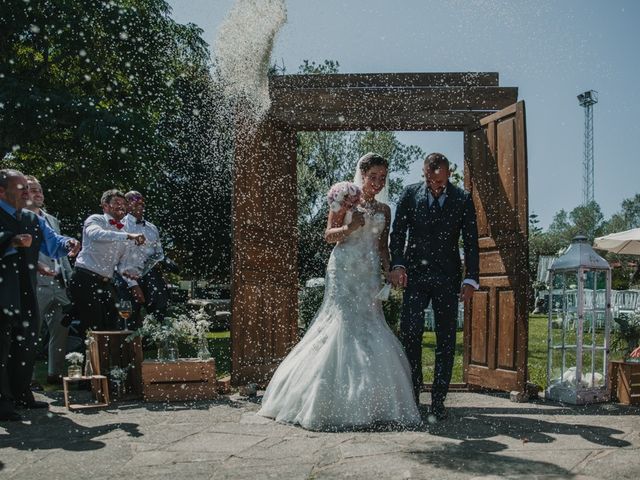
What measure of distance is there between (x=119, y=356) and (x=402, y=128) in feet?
12.1

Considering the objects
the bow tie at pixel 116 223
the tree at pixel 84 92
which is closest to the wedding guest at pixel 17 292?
the bow tie at pixel 116 223

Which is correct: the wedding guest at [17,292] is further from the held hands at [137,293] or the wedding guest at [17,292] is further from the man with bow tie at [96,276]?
the held hands at [137,293]

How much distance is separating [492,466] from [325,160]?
17.2 meters

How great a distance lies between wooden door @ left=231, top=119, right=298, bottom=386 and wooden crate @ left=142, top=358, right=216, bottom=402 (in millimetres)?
484

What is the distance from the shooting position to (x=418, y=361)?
515cm

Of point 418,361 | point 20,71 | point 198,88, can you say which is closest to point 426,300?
point 418,361

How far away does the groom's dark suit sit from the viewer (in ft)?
16.6

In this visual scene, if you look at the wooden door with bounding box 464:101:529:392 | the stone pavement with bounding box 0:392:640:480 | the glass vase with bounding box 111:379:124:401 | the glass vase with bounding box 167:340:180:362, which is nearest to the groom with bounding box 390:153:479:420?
the stone pavement with bounding box 0:392:640:480

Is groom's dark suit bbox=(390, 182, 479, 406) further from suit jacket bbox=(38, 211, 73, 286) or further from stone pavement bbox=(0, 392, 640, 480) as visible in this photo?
suit jacket bbox=(38, 211, 73, 286)

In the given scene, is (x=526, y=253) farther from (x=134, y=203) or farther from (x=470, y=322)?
(x=134, y=203)

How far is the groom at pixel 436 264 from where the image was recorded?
5.07 m

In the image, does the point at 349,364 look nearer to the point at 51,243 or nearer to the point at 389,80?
the point at 51,243

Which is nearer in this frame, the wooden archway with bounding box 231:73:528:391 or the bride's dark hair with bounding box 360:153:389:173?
the bride's dark hair with bounding box 360:153:389:173

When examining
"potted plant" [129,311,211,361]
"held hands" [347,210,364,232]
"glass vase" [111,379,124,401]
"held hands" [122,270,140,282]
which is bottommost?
"glass vase" [111,379,124,401]
